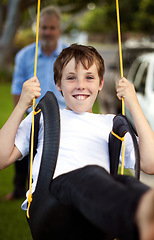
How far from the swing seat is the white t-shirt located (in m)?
0.12

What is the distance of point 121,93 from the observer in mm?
2398

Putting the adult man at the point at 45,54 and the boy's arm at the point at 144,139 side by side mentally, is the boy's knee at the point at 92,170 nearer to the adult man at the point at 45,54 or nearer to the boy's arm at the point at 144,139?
the boy's arm at the point at 144,139

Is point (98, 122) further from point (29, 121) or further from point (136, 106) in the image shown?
point (29, 121)

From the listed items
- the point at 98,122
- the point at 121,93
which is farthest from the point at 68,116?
the point at 121,93

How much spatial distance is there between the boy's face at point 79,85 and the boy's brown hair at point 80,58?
0.02m

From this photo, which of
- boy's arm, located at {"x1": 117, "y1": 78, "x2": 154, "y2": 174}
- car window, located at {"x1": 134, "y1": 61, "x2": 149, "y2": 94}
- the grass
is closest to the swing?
boy's arm, located at {"x1": 117, "y1": 78, "x2": 154, "y2": 174}

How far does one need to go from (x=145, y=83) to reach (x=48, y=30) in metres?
2.96

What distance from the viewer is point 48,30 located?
4078 millimetres

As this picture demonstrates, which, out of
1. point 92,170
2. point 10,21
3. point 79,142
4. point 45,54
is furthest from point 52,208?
point 10,21

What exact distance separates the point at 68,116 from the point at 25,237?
6.31 feet

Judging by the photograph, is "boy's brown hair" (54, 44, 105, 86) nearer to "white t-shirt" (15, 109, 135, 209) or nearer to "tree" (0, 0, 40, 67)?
"white t-shirt" (15, 109, 135, 209)

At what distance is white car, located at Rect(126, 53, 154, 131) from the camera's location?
5922mm

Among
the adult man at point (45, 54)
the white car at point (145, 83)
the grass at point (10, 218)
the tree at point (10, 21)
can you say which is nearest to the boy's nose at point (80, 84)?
the adult man at point (45, 54)

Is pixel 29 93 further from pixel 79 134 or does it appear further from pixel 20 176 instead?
pixel 20 176
